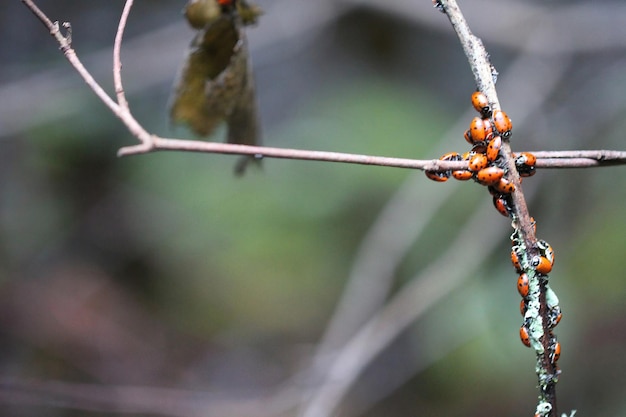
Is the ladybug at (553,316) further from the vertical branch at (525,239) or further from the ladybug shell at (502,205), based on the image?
the ladybug shell at (502,205)

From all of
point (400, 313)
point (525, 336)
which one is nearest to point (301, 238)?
point (400, 313)

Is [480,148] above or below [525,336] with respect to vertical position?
above

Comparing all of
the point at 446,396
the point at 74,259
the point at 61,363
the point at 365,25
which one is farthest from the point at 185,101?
the point at 365,25

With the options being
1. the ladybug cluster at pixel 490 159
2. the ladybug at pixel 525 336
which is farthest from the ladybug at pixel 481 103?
the ladybug at pixel 525 336

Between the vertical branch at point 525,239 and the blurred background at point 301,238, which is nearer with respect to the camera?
the vertical branch at point 525,239

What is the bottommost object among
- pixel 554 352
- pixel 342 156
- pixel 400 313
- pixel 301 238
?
pixel 554 352

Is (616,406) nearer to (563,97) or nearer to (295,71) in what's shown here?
(563,97)

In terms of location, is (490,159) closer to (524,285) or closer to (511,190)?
(511,190)
